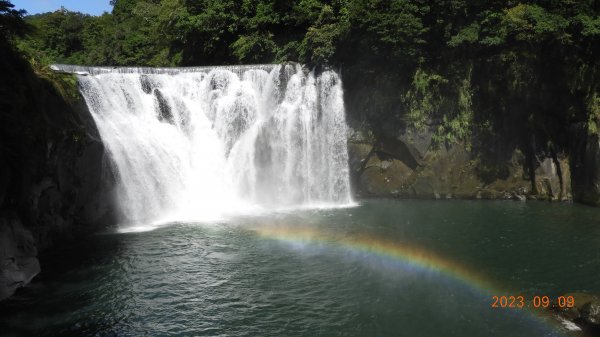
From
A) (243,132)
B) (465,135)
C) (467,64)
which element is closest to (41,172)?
(243,132)

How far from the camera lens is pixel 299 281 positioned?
13266 millimetres

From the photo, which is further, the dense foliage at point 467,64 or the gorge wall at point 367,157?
the dense foliage at point 467,64

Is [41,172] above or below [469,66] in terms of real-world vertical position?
below

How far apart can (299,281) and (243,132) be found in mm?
14019

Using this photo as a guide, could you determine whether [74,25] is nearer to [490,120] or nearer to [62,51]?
[62,51]

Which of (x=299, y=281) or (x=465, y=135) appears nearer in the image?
(x=299, y=281)

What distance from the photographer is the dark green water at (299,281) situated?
34.7ft

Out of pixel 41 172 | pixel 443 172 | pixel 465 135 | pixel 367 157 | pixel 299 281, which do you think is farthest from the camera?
pixel 367 157

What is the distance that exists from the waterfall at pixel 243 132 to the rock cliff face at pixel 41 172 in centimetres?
453

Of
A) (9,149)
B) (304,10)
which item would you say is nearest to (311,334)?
(9,149)

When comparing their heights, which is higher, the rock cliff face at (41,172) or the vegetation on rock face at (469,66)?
the vegetation on rock face at (469,66)
